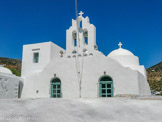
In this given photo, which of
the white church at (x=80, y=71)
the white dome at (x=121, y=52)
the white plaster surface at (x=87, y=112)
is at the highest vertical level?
the white dome at (x=121, y=52)

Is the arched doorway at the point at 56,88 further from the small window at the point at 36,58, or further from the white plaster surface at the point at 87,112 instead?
the white plaster surface at the point at 87,112

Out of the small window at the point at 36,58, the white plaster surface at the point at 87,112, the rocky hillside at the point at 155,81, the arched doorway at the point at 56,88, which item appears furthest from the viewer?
the rocky hillside at the point at 155,81

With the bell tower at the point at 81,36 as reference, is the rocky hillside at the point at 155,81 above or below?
below

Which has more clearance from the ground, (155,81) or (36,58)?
(36,58)

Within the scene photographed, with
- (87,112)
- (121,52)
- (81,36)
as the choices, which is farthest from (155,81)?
(87,112)

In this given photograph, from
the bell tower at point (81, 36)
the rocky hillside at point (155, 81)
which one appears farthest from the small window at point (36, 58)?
the rocky hillside at point (155, 81)

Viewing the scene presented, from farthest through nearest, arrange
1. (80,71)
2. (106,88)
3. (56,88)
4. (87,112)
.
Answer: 1. (56,88)
2. (80,71)
3. (106,88)
4. (87,112)

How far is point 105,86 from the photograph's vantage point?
533 inches

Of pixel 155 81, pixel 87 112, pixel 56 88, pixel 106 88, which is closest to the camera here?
pixel 87 112

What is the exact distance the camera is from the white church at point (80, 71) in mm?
13180

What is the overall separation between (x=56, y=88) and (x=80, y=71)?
240 centimetres

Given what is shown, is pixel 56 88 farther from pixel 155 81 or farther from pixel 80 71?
pixel 155 81

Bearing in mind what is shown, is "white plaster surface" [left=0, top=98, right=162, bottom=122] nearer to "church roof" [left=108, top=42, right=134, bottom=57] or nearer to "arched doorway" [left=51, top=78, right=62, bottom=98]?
"arched doorway" [left=51, top=78, right=62, bottom=98]

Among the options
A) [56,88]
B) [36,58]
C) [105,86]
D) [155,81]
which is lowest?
[56,88]
